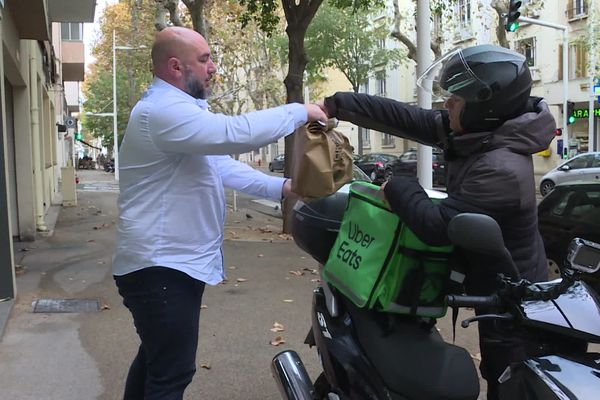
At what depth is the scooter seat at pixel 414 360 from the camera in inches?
84.2

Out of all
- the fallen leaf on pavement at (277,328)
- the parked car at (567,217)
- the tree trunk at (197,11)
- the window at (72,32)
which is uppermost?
the window at (72,32)

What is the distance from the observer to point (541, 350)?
1.87 meters

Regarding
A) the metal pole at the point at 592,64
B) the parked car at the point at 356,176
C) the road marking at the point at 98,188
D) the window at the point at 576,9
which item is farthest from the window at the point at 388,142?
the parked car at the point at 356,176

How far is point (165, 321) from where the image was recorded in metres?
2.41

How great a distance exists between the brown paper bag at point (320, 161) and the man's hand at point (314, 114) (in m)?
0.02

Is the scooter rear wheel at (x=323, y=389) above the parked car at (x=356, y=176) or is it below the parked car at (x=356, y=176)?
below

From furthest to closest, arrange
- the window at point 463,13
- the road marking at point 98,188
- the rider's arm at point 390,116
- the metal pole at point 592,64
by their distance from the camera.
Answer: the window at point 463,13
the metal pole at point 592,64
the road marking at point 98,188
the rider's arm at point 390,116

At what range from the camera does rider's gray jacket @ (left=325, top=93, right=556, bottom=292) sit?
6.70 feet

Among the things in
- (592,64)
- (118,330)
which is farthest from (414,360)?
(592,64)

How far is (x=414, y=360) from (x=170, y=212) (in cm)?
109

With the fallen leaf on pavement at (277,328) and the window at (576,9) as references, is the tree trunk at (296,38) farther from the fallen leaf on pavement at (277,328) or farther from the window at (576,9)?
the window at (576,9)

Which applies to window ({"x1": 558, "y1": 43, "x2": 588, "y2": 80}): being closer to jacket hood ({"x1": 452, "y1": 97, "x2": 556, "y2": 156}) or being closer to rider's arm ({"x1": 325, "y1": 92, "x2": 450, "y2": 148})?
rider's arm ({"x1": 325, "y1": 92, "x2": 450, "y2": 148})

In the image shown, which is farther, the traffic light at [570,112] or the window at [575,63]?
the window at [575,63]

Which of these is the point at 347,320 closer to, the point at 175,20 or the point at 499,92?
the point at 499,92
